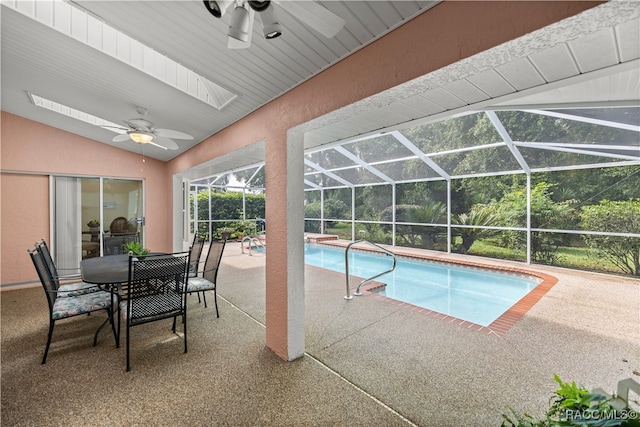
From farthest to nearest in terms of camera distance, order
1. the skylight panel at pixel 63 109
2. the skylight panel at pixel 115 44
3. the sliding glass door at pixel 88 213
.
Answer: the sliding glass door at pixel 88 213, the skylight panel at pixel 63 109, the skylight panel at pixel 115 44

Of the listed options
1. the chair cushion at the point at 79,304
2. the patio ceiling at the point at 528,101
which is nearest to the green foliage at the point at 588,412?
the patio ceiling at the point at 528,101

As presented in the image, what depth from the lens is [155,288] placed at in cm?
275

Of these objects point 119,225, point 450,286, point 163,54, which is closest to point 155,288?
point 163,54

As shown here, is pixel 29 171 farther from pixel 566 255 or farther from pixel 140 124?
pixel 566 255

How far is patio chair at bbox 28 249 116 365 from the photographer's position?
2592mm

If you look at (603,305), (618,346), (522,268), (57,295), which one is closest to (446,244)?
(522,268)

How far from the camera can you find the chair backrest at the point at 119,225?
238 inches

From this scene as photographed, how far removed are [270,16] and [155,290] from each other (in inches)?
105

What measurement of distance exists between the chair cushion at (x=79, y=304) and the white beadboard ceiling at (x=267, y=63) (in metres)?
2.42

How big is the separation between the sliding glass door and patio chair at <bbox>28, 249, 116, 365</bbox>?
2897 mm

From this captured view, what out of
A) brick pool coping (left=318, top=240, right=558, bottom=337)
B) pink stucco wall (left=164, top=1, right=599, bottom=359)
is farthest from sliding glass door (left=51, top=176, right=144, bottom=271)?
brick pool coping (left=318, top=240, right=558, bottom=337)

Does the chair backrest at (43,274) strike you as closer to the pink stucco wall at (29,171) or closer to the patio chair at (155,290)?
the patio chair at (155,290)

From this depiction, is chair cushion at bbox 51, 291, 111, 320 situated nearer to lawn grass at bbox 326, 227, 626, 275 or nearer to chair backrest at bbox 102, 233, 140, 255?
chair backrest at bbox 102, 233, 140, 255

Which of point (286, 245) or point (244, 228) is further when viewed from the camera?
point (244, 228)
